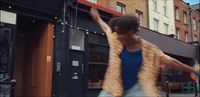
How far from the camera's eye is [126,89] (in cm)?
325

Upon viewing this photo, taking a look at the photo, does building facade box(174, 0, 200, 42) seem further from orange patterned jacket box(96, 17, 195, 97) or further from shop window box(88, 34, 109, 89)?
orange patterned jacket box(96, 17, 195, 97)

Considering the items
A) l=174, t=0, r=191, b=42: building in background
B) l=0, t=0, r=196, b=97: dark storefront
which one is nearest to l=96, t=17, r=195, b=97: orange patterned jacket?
l=0, t=0, r=196, b=97: dark storefront

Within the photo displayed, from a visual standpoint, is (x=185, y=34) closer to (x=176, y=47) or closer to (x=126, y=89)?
(x=176, y=47)

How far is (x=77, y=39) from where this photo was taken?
1391 centimetres

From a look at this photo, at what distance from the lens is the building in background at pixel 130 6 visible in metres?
19.6

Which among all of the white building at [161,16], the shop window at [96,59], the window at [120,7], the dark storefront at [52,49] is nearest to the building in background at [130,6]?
the window at [120,7]

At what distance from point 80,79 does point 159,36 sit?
32.8 feet

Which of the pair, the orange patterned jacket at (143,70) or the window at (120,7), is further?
the window at (120,7)

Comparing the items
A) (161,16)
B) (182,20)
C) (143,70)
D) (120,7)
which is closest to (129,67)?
(143,70)

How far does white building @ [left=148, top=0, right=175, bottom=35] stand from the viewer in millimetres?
24684

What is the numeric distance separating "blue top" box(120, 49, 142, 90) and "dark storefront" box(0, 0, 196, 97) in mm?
8278

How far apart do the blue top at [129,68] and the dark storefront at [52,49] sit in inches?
326

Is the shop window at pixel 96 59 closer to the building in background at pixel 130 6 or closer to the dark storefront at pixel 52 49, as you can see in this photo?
the dark storefront at pixel 52 49

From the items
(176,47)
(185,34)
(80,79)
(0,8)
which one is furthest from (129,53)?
(185,34)
